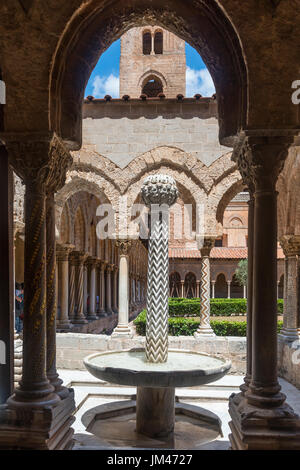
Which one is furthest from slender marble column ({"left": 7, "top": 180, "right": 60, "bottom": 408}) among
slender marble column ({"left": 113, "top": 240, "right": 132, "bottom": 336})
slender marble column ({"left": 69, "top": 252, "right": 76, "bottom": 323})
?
slender marble column ({"left": 69, "top": 252, "right": 76, "bottom": 323})

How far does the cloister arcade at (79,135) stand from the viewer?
3131mm

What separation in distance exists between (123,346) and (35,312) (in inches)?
223

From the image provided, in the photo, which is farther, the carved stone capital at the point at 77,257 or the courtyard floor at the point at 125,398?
the carved stone capital at the point at 77,257

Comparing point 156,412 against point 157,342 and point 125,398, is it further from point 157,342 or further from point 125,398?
point 125,398

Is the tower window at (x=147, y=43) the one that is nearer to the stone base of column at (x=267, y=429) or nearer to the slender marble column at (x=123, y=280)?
the slender marble column at (x=123, y=280)

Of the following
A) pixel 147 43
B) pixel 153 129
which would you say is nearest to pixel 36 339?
pixel 153 129

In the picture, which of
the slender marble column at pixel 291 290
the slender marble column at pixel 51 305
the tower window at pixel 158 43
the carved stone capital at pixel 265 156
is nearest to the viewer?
the carved stone capital at pixel 265 156

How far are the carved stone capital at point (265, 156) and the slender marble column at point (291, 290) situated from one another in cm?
538

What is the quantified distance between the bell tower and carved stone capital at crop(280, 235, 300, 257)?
1671 centimetres

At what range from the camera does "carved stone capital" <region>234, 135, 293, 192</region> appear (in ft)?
11.1

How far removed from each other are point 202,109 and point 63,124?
24.2 ft

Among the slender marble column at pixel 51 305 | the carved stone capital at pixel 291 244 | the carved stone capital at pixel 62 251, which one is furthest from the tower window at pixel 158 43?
the slender marble column at pixel 51 305
